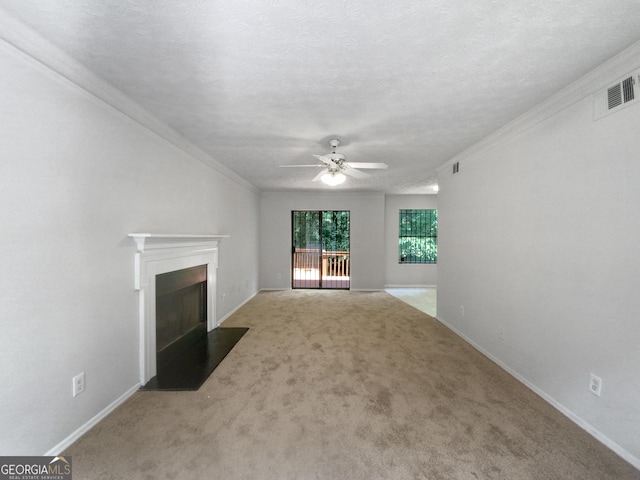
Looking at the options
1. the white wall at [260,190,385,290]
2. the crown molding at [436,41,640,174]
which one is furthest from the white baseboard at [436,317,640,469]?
the white wall at [260,190,385,290]

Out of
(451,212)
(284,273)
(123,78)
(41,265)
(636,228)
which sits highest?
(123,78)

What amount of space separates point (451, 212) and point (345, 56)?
2926 millimetres

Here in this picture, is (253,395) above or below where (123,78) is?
below

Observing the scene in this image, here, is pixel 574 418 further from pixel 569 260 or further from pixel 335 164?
pixel 335 164

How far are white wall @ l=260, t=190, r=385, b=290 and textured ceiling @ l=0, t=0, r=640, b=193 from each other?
156 inches

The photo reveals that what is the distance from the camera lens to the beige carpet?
58.9 inches

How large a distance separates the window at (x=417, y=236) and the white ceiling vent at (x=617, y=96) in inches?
209

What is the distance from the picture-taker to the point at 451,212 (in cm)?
379

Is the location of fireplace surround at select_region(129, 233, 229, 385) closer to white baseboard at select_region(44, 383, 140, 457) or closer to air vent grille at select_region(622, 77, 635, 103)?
white baseboard at select_region(44, 383, 140, 457)

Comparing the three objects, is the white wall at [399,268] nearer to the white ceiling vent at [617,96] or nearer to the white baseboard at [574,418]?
the white baseboard at [574,418]

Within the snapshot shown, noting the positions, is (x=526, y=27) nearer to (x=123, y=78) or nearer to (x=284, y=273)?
(x=123, y=78)

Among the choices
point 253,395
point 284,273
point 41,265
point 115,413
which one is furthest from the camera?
point 284,273

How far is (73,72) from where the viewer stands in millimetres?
1630

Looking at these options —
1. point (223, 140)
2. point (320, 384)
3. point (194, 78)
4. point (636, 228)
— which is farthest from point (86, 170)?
point (636, 228)
